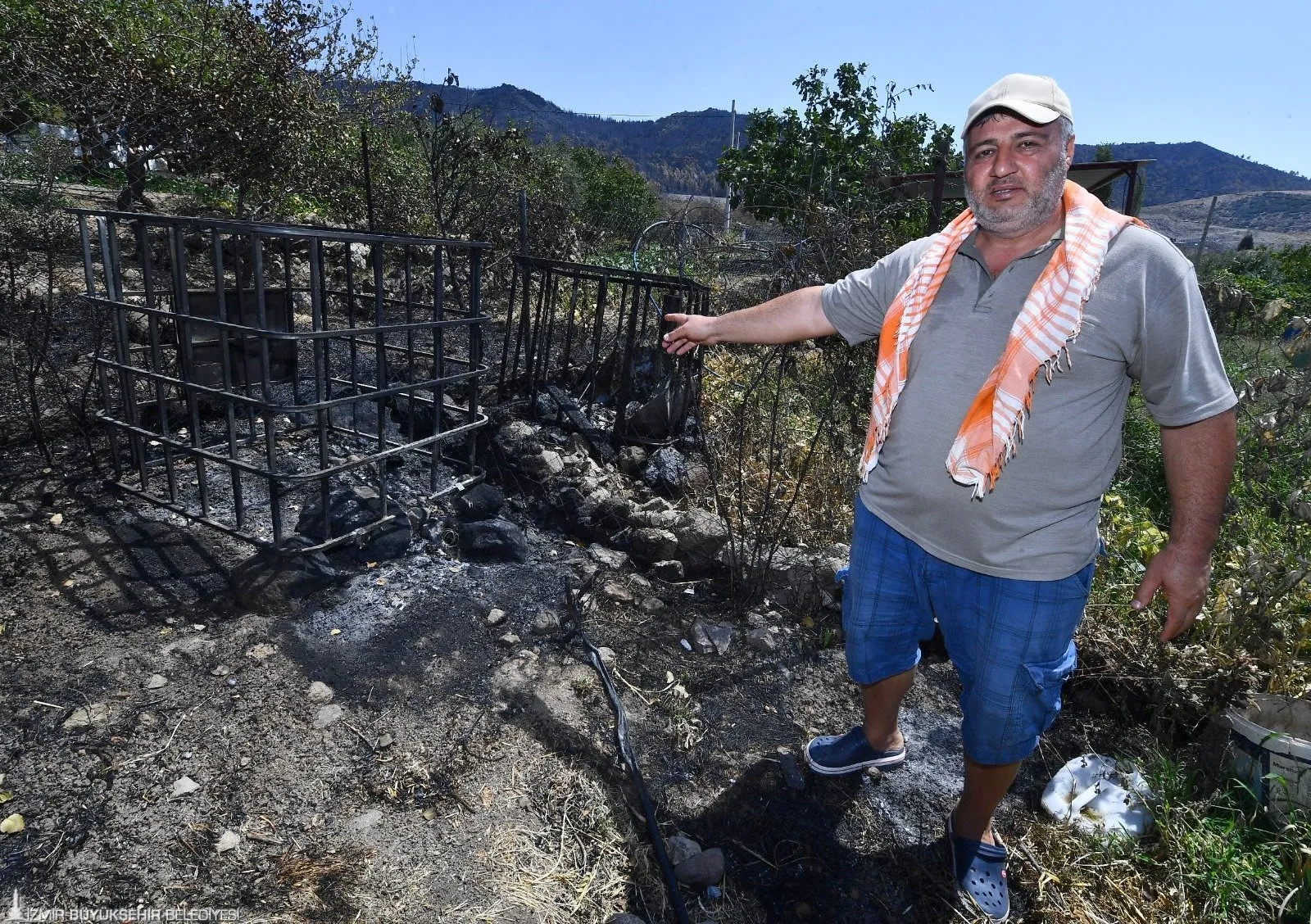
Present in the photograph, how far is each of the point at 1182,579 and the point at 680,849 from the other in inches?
62.4

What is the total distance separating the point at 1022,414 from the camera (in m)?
1.82

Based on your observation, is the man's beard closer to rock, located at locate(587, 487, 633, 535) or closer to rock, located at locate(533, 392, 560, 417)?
rock, located at locate(587, 487, 633, 535)

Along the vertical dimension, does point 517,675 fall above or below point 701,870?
above

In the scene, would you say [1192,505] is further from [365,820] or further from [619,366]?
[619,366]

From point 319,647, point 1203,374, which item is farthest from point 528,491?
point 1203,374

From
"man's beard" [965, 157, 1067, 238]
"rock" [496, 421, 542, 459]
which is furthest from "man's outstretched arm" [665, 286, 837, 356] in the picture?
"rock" [496, 421, 542, 459]

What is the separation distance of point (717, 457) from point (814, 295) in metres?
2.68

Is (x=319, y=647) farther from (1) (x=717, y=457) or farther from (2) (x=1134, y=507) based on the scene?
(2) (x=1134, y=507)

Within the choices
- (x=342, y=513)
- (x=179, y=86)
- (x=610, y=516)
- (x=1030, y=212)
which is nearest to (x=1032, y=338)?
(x=1030, y=212)

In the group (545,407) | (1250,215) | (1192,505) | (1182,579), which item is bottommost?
(545,407)

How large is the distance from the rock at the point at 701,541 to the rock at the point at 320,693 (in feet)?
5.76

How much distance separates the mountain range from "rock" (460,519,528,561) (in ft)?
275

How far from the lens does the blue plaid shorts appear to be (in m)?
1.96

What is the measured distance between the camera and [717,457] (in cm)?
506
